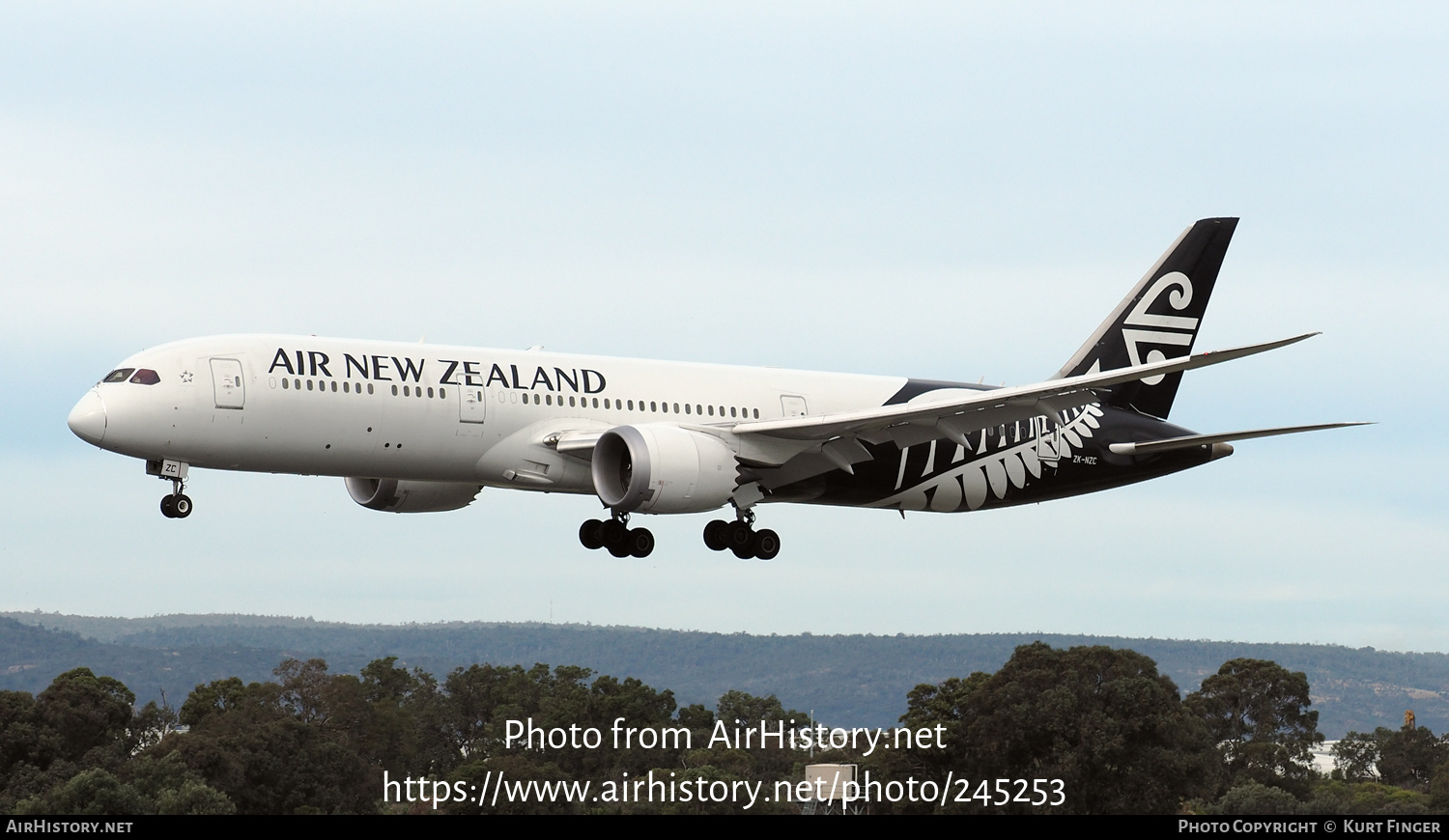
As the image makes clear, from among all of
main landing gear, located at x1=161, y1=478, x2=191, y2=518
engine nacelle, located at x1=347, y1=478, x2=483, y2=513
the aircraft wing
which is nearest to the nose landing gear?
main landing gear, located at x1=161, y1=478, x2=191, y2=518

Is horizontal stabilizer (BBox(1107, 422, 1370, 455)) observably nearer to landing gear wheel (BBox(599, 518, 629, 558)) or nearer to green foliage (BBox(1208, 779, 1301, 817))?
landing gear wheel (BBox(599, 518, 629, 558))

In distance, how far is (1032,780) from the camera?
4486 inches

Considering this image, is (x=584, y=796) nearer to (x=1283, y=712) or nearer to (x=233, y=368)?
(x=1283, y=712)

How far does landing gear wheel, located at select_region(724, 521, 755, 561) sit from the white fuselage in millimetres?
2501

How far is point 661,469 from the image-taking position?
42.0 m

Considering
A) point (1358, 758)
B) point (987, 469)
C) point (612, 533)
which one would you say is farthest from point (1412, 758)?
point (612, 533)

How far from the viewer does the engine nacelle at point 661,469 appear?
4200 centimetres

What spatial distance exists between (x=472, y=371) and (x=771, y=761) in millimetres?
111013

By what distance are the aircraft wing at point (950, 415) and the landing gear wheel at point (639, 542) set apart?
3718 mm

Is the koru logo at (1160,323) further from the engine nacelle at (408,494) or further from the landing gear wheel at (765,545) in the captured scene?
the engine nacelle at (408,494)

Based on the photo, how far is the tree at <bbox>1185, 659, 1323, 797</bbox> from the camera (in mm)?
151750

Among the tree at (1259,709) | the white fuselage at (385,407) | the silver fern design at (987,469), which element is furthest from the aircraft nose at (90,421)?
the tree at (1259,709)

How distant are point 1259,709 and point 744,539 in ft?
402

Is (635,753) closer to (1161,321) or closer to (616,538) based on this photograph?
(1161,321)
